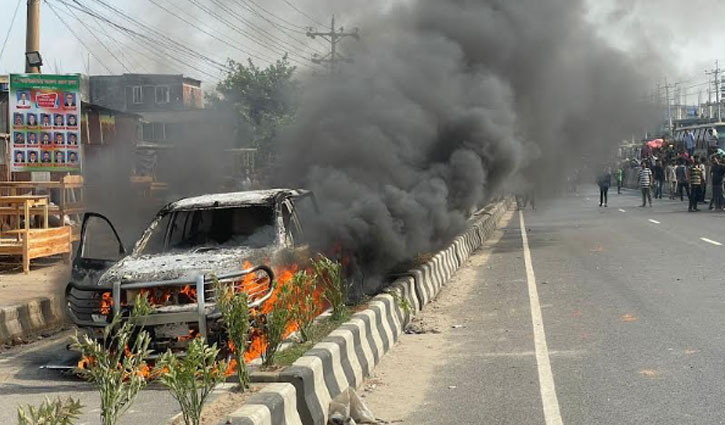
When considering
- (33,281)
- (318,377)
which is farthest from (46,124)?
(318,377)

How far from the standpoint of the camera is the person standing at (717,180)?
30.0 m

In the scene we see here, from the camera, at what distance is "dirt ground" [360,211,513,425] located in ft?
22.0

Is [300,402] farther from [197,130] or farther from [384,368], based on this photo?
[197,130]

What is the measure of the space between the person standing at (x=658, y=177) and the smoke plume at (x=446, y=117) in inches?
803

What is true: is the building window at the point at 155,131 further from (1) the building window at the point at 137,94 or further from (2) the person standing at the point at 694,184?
(2) the person standing at the point at 694,184

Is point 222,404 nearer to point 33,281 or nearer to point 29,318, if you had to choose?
point 29,318

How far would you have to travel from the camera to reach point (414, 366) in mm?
8133

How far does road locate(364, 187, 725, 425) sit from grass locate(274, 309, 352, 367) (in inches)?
24.2

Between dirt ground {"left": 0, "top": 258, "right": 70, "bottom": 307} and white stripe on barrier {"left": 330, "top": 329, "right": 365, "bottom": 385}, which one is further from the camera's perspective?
dirt ground {"left": 0, "top": 258, "right": 70, "bottom": 307}

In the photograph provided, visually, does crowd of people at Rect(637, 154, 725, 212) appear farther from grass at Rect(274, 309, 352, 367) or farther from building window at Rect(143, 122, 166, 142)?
grass at Rect(274, 309, 352, 367)

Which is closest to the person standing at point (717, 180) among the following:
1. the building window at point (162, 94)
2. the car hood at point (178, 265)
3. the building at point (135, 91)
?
the car hood at point (178, 265)

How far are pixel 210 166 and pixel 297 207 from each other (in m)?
10.7

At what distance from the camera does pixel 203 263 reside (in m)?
8.07

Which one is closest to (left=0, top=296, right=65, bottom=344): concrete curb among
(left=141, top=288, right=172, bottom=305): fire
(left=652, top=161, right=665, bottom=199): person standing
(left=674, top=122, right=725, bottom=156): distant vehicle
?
(left=141, top=288, right=172, bottom=305): fire
